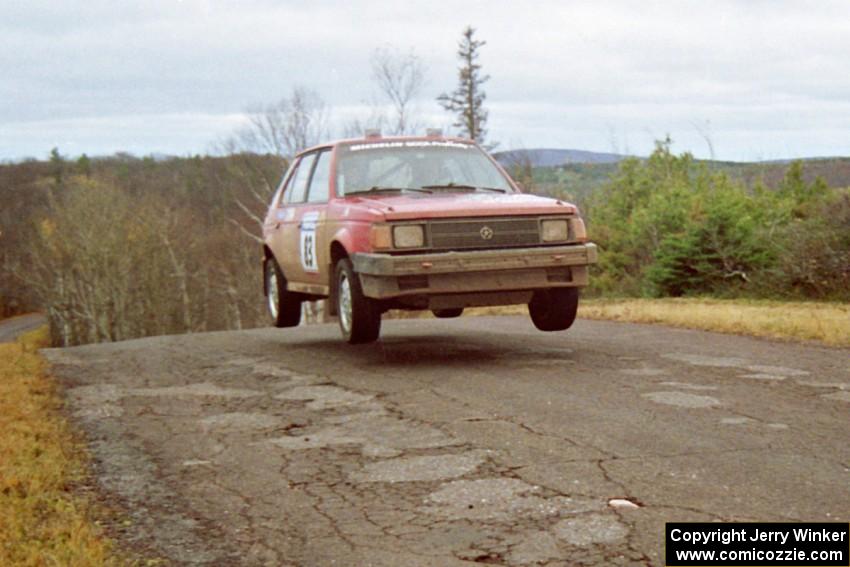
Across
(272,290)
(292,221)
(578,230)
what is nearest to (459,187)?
(578,230)

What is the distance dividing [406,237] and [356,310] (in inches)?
33.1

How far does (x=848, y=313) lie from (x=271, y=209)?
6837mm

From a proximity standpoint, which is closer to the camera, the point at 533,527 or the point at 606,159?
the point at 533,527

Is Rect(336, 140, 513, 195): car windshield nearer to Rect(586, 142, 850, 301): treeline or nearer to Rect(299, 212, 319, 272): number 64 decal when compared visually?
Rect(299, 212, 319, 272): number 64 decal

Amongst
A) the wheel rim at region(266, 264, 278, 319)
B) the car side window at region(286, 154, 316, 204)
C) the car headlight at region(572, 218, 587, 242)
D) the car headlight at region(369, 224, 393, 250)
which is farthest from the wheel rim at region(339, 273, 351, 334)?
the wheel rim at region(266, 264, 278, 319)

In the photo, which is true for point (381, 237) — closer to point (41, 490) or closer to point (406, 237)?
point (406, 237)

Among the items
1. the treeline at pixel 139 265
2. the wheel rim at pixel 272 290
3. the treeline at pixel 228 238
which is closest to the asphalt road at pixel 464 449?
the wheel rim at pixel 272 290

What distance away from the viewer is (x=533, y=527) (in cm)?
416

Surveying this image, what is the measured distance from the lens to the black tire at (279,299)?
1163 cm

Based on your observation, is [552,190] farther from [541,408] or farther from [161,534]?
[161,534]

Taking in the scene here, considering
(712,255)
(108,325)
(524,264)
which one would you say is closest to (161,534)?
(524,264)

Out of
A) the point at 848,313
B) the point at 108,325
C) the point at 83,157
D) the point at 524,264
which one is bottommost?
the point at 108,325

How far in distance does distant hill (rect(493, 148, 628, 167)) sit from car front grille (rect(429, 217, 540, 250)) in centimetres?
1690

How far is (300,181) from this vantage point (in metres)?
11.1
